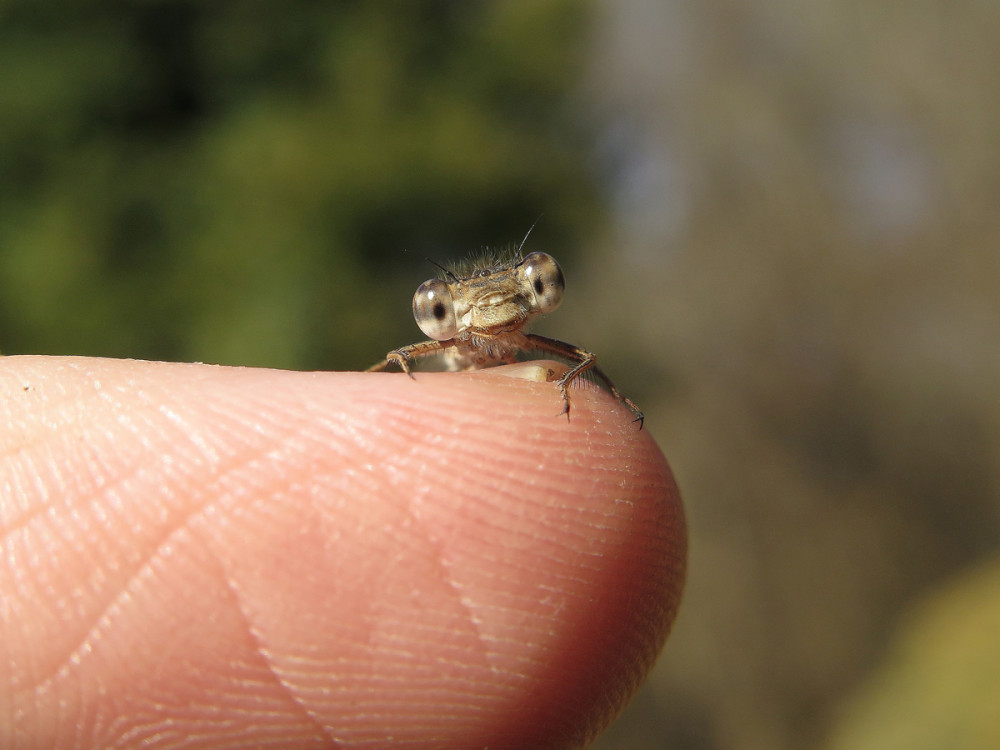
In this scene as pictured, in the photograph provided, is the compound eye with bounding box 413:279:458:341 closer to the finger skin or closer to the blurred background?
the finger skin

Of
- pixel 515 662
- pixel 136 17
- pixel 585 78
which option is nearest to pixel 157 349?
pixel 136 17

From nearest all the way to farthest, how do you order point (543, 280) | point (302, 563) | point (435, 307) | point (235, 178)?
point (302, 563) → point (435, 307) → point (543, 280) → point (235, 178)

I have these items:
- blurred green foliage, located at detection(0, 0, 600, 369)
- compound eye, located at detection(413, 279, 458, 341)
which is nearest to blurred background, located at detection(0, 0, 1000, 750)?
blurred green foliage, located at detection(0, 0, 600, 369)

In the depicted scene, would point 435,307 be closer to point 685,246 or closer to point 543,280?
point 543,280

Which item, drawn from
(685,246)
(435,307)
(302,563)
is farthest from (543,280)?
(685,246)

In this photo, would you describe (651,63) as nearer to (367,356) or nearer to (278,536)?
(367,356)

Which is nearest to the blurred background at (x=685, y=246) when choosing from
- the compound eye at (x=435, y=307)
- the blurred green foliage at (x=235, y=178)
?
the blurred green foliage at (x=235, y=178)
